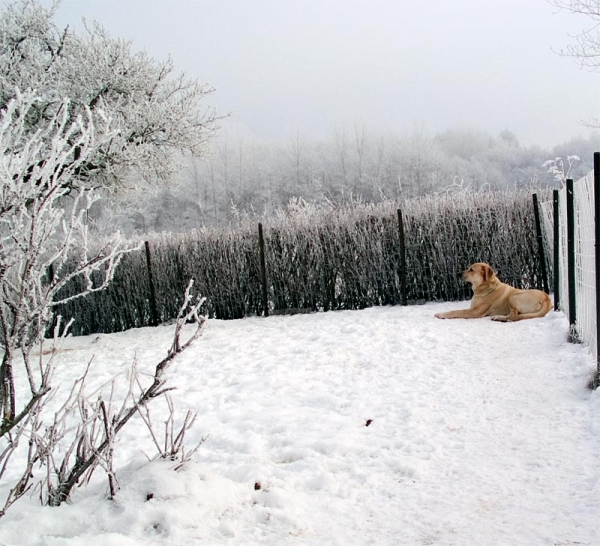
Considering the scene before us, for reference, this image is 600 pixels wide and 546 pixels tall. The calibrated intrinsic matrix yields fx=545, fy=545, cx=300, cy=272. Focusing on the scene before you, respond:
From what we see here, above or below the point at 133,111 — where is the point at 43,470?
below

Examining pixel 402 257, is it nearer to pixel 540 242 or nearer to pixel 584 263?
pixel 540 242

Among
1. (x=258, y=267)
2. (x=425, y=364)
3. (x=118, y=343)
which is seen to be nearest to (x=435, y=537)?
(x=425, y=364)

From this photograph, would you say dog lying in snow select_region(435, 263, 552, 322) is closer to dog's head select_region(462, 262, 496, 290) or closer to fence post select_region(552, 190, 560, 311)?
dog's head select_region(462, 262, 496, 290)

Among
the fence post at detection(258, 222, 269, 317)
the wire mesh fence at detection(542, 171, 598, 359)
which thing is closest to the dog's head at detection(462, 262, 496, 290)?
the wire mesh fence at detection(542, 171, 598, 359)

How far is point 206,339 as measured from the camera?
8812 mm

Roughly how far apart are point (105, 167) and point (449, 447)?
1097 cm

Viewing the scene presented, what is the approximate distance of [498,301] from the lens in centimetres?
845

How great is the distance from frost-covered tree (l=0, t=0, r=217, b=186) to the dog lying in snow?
25.3 feet

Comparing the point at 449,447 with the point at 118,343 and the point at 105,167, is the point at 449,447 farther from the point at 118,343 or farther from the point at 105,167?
the point at 105,167

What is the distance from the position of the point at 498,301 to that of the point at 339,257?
12.6 ft

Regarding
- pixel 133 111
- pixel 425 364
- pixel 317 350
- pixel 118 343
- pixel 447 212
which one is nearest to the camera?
pixel 425 364

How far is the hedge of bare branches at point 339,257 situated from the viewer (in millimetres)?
11008

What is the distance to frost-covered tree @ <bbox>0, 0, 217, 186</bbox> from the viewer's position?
39.8ft

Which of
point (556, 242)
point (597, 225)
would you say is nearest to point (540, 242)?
point (556, 242)
